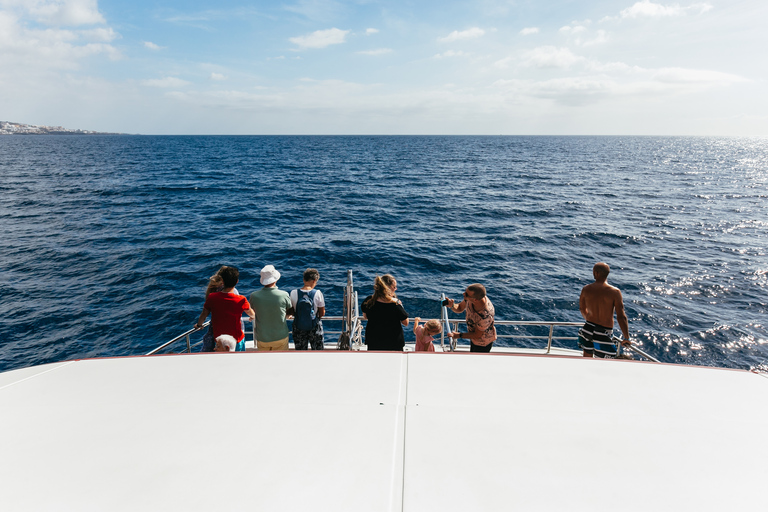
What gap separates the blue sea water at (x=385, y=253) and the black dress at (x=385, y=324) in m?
9.20

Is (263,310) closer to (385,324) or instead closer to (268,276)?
(268,276)

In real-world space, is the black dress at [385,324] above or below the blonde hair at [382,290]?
below

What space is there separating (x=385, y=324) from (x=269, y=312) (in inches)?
67.4

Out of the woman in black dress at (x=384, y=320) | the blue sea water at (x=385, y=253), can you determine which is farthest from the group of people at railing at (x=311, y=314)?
the blue sea water at (x=385, y=253)

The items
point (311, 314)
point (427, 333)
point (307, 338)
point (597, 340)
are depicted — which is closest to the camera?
point (427, 333)

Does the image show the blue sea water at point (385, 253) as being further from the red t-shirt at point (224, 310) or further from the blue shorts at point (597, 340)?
the red t-shirt at point (224, 310)

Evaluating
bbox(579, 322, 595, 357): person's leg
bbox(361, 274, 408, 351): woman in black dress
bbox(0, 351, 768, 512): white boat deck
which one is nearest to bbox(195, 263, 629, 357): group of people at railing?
bbox(361, 274, 408, 351): woman in black dress

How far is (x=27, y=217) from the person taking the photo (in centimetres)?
2717

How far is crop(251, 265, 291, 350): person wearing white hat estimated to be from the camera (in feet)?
18.0

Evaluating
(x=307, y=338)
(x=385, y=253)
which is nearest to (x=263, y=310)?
(x=307, y=338)

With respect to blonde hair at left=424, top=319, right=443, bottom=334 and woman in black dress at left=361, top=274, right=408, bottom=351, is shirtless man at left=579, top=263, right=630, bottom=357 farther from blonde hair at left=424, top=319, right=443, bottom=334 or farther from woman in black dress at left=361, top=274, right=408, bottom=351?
woman in black dress at left=361, top=274, right=408, bottom=351

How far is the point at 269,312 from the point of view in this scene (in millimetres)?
5484

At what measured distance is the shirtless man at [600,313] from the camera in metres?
5.98

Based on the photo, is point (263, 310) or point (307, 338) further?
point (307, 338)
